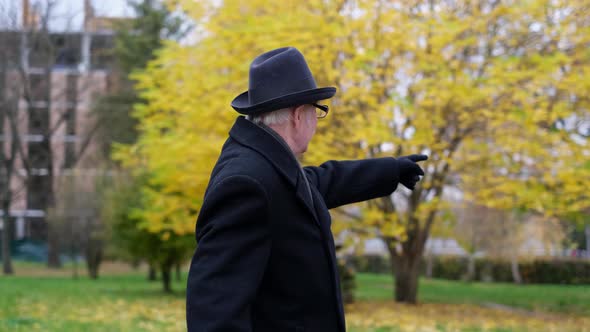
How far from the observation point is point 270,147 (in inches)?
97.4

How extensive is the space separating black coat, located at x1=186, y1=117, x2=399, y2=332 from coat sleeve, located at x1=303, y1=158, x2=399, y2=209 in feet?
1.28

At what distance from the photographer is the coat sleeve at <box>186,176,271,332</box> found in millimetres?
2197

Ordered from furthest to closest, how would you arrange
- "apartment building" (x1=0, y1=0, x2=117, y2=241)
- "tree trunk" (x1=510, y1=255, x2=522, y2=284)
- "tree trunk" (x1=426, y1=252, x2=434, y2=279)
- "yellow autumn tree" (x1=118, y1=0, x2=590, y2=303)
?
"tree trunk" (x1=426, y1=252, x2=434, y2=279) < "apartment building" (x1=0, y1=0, x2=117, y2=241) < "tree trunk" (x1=510, y1=255, x2=522, y2=284) < "yellow autumn tree" (x1=118, y1=0, x2=590, y2=303)

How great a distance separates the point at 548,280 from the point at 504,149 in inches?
888

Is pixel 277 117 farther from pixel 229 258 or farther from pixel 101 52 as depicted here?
pixel 101 52

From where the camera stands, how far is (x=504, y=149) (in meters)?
13.2

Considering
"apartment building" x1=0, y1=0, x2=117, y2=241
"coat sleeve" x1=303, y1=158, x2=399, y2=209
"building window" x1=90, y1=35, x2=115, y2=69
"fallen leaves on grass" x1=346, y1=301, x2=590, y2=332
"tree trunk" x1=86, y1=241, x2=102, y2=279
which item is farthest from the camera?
"building window" x1=90, y1=35, x2=115, y2=69

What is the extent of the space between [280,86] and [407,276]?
1551 centimetres

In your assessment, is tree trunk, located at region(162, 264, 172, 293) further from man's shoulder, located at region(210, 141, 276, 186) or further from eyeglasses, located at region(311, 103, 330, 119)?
man's shoulder, located at region(210, 141, 276, 186)

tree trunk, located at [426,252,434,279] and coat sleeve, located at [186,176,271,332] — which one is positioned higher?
coat sleeve, located at [186,176,271,332]

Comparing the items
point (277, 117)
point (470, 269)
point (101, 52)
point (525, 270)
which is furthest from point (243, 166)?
point (101, 52)

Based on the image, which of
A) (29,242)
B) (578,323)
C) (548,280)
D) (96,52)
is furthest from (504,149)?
(29,242)

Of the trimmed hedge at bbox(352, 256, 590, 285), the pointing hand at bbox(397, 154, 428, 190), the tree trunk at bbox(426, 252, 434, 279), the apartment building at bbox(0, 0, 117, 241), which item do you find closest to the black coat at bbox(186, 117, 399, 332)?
the pointing hand at bbox(397, 154, 428, 190)

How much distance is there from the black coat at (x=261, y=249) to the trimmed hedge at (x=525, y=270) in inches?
1306
